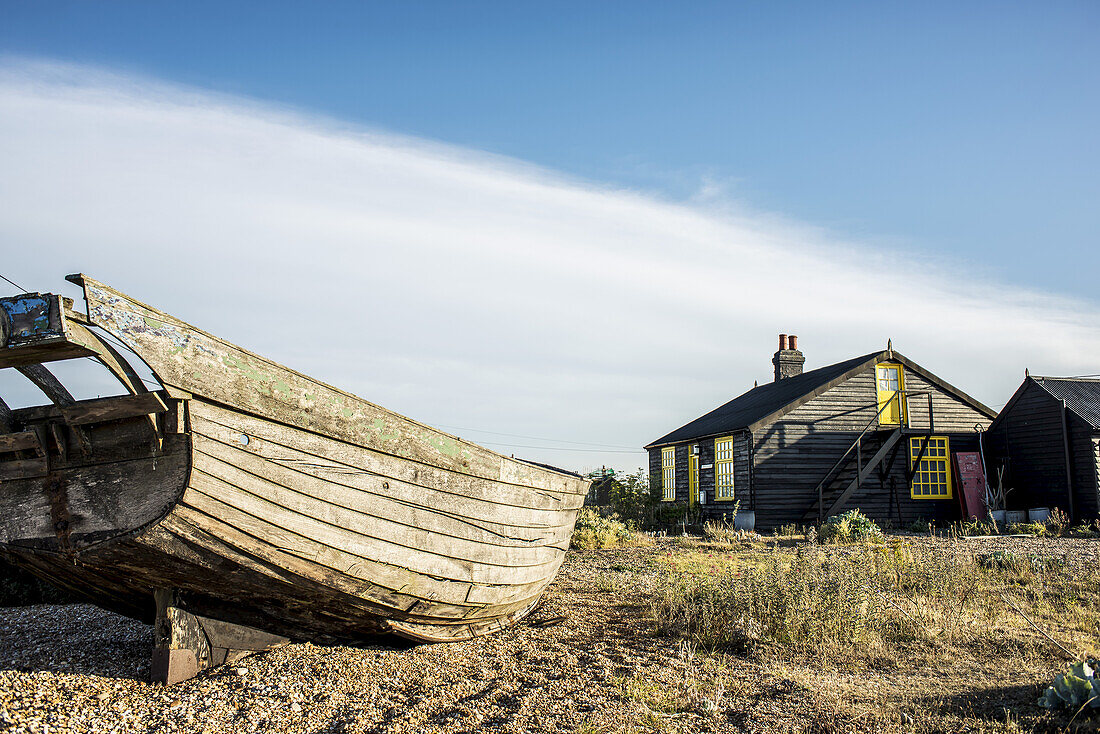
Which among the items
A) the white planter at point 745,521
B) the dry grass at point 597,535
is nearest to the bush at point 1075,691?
the dry grass at point 597,535

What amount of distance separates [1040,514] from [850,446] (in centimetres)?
472

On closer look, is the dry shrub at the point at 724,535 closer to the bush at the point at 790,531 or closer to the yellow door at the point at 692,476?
the bush at the point at 790,531

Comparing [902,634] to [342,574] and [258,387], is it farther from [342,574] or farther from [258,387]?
[258,387]

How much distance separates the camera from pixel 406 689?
439cm

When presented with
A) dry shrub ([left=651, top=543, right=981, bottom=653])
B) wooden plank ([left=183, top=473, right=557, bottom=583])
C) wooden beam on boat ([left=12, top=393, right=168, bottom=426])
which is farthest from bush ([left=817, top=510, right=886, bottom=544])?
wooden beam on boat ([left=12, top=393, right=168, bottom=426])

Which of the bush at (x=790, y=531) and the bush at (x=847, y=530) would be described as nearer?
the bush at (x=847, y=530)

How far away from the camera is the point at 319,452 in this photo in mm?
3859

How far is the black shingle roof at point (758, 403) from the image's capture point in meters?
19.7

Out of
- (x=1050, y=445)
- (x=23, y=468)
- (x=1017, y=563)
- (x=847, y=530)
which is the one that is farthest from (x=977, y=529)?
(x=23, y=468)

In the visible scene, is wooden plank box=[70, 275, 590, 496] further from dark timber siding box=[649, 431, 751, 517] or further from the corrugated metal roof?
the corrugated metal roof

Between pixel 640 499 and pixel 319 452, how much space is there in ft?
63.2

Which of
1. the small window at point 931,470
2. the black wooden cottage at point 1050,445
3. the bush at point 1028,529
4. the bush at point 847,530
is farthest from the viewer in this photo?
the small window at point 931,470

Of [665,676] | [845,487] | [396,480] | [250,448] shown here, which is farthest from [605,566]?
[845,487]

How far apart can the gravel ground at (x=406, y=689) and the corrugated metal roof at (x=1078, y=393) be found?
1756 cm
